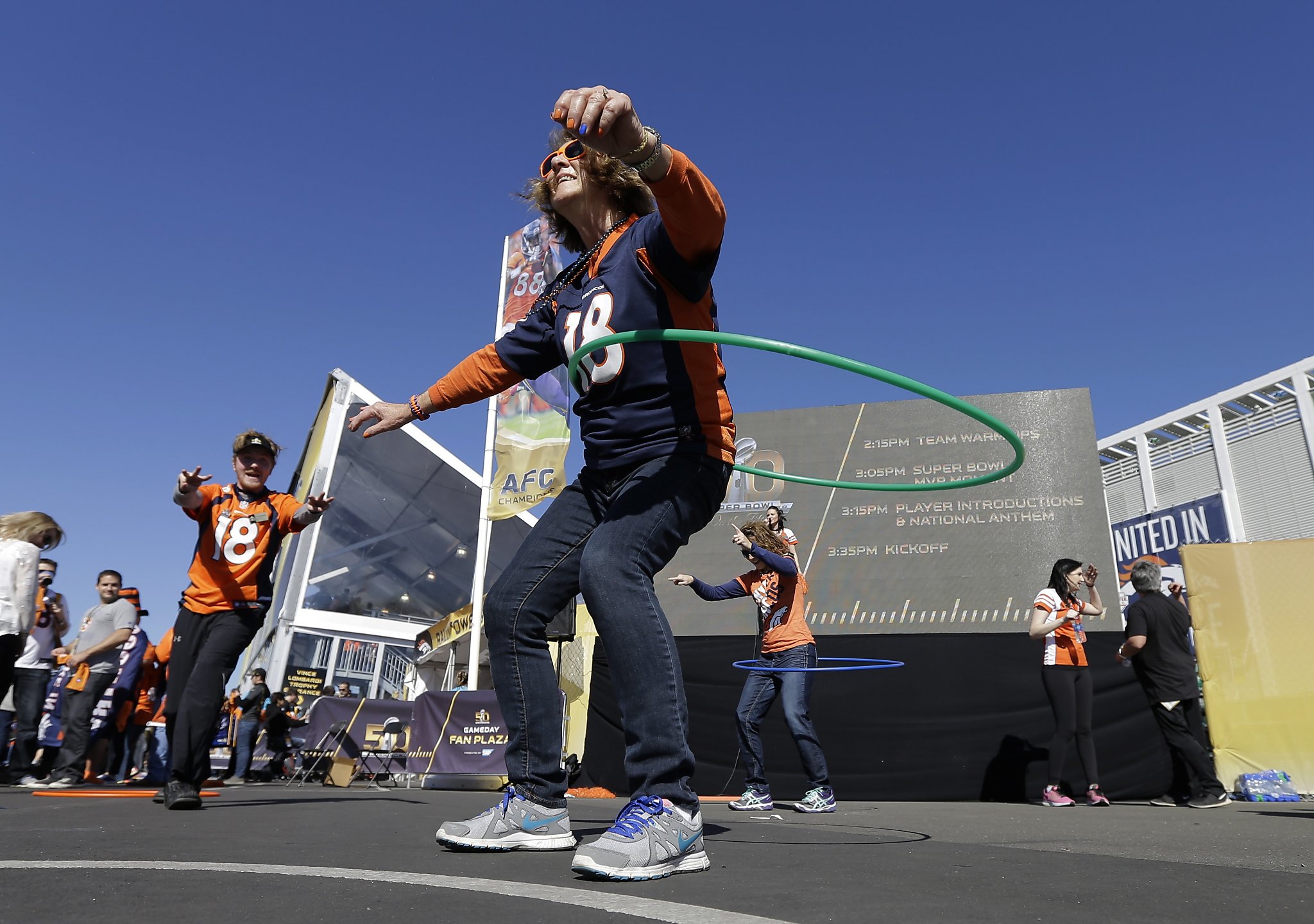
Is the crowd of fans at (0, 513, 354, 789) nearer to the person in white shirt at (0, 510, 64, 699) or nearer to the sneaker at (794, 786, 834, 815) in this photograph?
the person in white shirt at (0, 510, 64, 699)

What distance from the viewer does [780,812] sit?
4500 millimetres

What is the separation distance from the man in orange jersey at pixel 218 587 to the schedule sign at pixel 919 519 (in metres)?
7.69

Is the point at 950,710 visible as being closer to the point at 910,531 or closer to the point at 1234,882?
the point at 910,531

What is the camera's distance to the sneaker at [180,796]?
10.6 feet

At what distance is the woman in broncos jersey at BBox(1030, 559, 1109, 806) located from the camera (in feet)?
18.7

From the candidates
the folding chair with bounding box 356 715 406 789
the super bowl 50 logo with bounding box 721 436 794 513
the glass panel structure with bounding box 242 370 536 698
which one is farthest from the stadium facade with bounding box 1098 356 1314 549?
the glass panel structure with bounding box 242 370 536 698

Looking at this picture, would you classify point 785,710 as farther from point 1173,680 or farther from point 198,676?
point 198,676

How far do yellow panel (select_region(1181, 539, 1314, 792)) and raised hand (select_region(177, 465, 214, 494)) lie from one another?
7.33m

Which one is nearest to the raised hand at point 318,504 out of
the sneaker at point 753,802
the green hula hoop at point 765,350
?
the green hula hoop at point 765,350

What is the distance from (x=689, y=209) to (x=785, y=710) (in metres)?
3.73

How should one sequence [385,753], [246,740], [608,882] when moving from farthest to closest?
[385,753] < [246,740] < [608,882]

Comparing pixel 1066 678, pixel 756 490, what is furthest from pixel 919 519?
pixel 1066 678

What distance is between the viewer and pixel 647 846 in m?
1.60

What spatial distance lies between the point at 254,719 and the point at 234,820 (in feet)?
23.6
